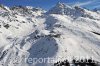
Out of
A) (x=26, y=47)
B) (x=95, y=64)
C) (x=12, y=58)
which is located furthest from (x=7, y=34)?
(x=95, y=64)

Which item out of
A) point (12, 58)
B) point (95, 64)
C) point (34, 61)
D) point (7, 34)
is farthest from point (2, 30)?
point (95, 64)

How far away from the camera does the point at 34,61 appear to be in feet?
271

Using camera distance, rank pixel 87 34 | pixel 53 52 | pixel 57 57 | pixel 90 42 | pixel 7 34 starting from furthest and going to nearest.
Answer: pixel 7 34 < pixel 87 34 < pixel 90 42 < pixel 53 52 < pixel 57 57

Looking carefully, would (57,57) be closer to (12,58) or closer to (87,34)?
(12,58)

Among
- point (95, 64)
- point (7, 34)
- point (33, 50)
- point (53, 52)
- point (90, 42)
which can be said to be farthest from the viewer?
point (7, 34)

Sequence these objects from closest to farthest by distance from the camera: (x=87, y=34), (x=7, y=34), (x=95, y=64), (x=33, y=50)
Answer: (x=95, y=64) → (x=33, y=50) → (x=87, y=34) → (x=7, y=34)

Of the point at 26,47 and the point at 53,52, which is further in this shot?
the point at 26,47

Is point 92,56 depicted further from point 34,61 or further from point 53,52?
point 34,61

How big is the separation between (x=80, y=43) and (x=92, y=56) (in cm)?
1808

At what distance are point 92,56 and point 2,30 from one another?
95988 millimetres

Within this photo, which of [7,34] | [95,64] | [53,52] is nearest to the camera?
[95,64]

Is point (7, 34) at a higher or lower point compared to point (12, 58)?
higher

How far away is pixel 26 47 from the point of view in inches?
4176

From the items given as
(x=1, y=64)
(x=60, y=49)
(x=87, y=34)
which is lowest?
(x=1, y=64)
